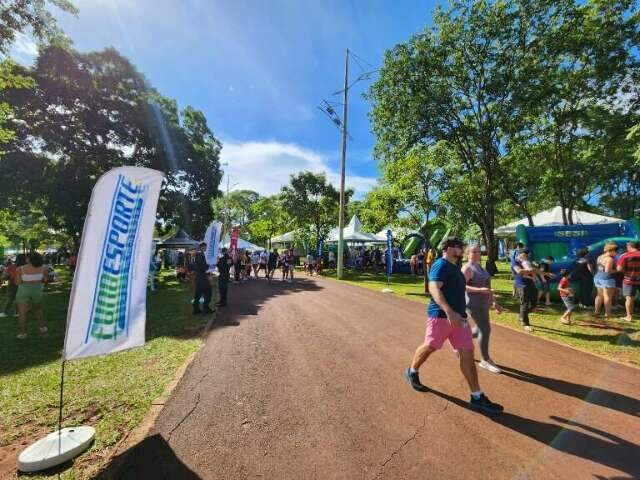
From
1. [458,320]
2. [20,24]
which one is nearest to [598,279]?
[458,320]

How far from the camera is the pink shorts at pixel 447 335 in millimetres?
3576

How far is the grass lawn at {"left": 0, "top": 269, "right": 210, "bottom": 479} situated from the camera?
320 centimetres

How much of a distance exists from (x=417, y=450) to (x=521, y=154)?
1948cm

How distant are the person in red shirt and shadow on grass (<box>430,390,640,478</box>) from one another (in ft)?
20.4

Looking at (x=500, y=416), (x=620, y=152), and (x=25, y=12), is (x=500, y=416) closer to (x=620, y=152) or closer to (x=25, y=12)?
(x=25, y=12)

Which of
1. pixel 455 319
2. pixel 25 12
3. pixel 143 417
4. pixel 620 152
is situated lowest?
pixel 143 417

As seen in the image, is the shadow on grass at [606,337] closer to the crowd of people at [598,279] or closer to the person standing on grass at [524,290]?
the person standing on grass at [524,290]

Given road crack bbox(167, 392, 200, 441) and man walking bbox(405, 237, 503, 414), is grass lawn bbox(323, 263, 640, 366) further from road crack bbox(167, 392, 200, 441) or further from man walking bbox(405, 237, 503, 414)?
road crack bbox(167, 392, 200, 441)

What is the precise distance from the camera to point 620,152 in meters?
15.6

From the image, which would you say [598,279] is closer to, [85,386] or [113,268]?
[113,268]

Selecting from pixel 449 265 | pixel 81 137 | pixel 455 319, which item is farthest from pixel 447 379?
pixel 81 137

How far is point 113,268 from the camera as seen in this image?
3.26 m

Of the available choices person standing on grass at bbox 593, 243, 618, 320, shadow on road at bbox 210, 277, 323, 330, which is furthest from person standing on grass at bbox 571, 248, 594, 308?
shadow on road at bbox 210, 277, 323, 330

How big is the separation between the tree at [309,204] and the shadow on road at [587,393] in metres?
21.3
